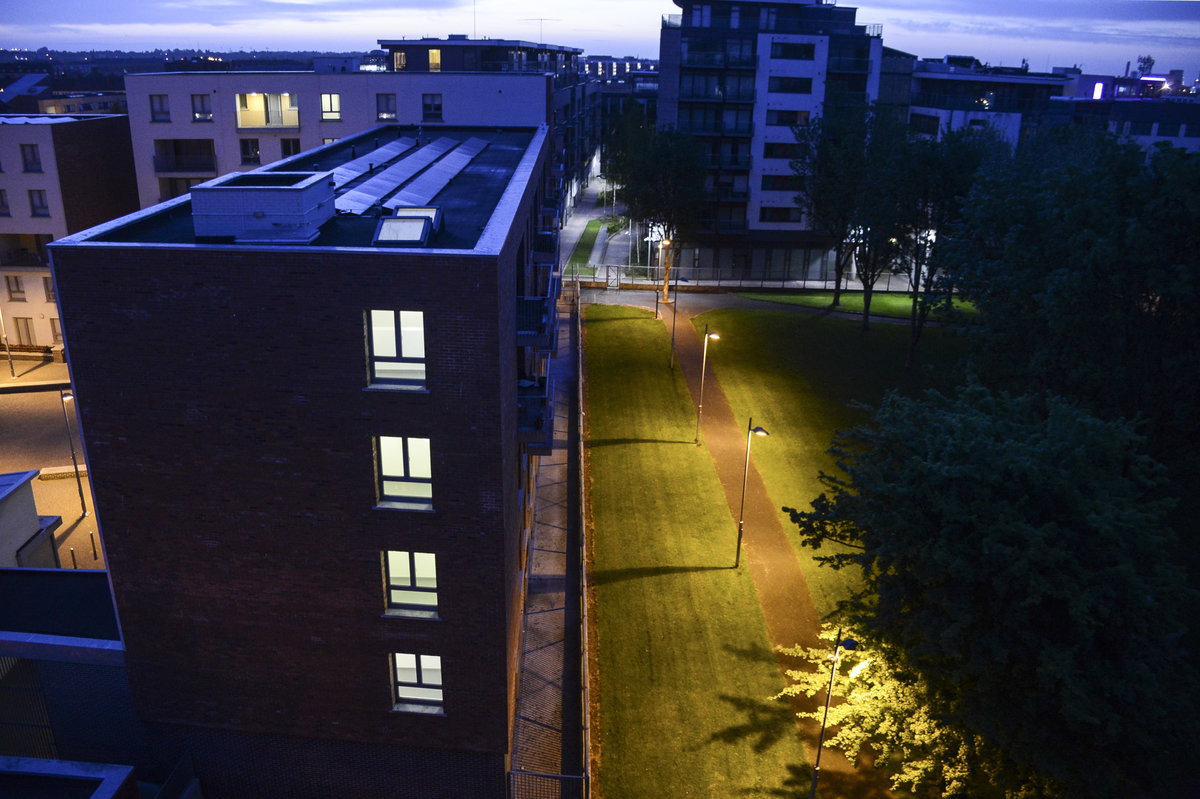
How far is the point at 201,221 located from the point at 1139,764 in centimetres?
2010

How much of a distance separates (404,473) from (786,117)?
5517 centimetres

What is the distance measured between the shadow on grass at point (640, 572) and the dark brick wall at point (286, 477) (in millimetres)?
9066

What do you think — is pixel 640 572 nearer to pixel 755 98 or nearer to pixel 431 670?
pixel 431 670

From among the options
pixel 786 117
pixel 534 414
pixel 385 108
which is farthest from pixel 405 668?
pixel 786 117

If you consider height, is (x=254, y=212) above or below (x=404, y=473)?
above

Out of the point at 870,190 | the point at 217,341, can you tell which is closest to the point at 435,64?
the point at 870,190

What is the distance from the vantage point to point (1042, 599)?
1438cm

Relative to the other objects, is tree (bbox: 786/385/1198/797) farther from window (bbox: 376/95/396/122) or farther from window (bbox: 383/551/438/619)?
window (bbox: 376/95/396/122)

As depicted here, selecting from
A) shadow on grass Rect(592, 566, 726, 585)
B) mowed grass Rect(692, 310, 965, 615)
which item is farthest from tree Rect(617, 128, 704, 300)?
shadow on grass Rect(592, 566, 726, 585)

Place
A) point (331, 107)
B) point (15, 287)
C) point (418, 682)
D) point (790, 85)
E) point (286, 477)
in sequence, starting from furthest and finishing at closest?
1. point (790, 85)
2. point (331, 107)
3. point (15, 287)
4. point (418, 682)
5. point (286, 477)

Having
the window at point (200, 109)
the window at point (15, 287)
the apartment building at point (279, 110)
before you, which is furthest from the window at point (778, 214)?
the window at point (15, 287)

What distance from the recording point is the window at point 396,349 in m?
14.7

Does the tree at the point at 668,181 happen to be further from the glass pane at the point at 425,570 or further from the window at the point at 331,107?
the glass pane at the point at 425,570

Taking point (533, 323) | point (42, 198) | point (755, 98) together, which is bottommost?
point (533, 323)
